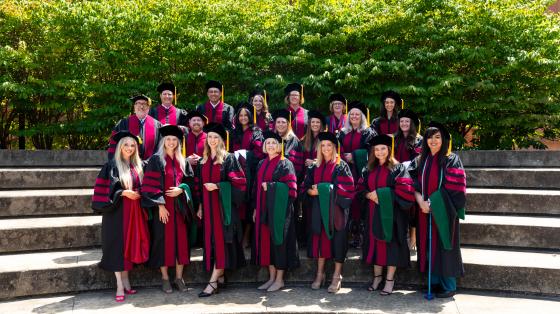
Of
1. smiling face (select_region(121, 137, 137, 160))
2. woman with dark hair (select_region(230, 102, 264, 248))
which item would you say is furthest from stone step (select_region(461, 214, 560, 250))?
smiling face (select_region(121, 137, 137, 160))

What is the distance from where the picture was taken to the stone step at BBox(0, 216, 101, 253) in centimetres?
604

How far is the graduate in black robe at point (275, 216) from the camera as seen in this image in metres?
5.82

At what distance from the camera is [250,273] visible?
20.2ft

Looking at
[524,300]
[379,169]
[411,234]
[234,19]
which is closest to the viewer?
[524,300]

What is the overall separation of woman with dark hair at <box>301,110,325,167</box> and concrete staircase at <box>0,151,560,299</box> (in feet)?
4.84

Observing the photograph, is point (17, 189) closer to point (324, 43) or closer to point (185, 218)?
point (185, 218)

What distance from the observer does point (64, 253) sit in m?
6.14

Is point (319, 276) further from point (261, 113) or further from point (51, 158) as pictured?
point (51, 158)

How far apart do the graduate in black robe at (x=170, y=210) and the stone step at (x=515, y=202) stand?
4.25 m

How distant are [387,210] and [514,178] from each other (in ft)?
10.8

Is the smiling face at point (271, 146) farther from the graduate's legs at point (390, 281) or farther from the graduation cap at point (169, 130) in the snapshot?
the graduate's legs at point (390, 281)

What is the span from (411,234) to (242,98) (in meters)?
4.58

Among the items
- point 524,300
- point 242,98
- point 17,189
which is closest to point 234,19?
point 242,98

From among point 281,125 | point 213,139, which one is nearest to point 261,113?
point 281,125
